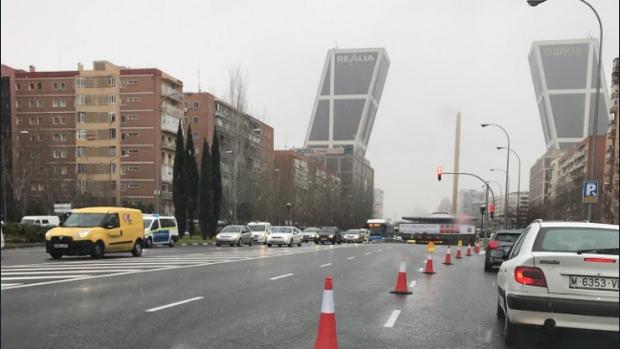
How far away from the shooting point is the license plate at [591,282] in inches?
200

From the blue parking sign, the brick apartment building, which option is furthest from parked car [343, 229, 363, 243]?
the blue parking sign

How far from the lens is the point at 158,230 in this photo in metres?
33.2

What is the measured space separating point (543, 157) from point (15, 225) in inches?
6637

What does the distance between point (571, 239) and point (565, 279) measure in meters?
0.63

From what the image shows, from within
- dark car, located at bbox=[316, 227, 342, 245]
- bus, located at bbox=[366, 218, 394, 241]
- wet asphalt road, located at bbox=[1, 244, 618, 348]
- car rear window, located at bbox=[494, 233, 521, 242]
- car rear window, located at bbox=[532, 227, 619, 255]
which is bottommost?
bus, located at bbox=[366, 218, 394, 241]

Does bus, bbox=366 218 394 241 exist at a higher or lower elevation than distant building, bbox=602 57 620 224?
lower

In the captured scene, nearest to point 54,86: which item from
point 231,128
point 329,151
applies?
point 231,128

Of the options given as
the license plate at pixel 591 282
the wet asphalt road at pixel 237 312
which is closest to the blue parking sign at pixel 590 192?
the wet asphalt road at pixel 237 312

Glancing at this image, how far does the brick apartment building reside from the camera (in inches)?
3135

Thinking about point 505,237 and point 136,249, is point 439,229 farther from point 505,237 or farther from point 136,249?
point 136,249

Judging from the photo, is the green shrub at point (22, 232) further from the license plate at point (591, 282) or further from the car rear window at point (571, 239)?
the license plate at point (591, 282)

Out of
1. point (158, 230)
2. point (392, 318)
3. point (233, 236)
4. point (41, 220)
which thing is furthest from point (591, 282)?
point (41, 220)

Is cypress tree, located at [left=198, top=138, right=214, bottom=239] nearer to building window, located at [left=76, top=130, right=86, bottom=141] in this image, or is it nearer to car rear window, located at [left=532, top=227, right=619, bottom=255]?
building window, located at [left=76, top=130, right=86, bottom=141]

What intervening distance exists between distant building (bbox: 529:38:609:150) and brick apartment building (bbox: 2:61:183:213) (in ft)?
413
